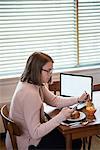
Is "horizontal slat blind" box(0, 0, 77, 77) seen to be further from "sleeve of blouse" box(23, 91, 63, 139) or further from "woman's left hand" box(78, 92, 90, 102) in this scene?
"sleeve of blouse" box(23, 91, 63, 139)

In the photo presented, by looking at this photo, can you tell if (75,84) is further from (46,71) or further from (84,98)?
(46,71)

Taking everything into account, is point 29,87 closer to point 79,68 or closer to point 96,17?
point 79,68

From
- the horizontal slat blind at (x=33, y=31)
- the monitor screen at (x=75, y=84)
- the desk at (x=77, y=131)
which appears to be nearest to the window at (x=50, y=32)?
the horizontal slat blind at (x=33, y=31)

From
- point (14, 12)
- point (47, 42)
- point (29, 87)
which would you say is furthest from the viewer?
point (47, 42)

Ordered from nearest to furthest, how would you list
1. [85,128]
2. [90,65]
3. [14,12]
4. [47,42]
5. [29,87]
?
[85,128] → [29,87] → [14,12] → [47,42] → [90,65]

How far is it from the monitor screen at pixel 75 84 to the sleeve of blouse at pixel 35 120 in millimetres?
509

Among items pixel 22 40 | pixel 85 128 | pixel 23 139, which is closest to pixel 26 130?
pixel 23 139

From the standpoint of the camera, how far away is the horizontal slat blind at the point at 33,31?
2.95 m

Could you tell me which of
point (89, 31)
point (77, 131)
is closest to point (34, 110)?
point (77, 131)

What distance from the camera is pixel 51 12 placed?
309cm

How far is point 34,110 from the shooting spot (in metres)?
1.79

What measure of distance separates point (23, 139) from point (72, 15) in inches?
70.0

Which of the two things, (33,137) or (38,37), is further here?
(38,37)

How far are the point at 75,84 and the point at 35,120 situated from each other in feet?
1.97
